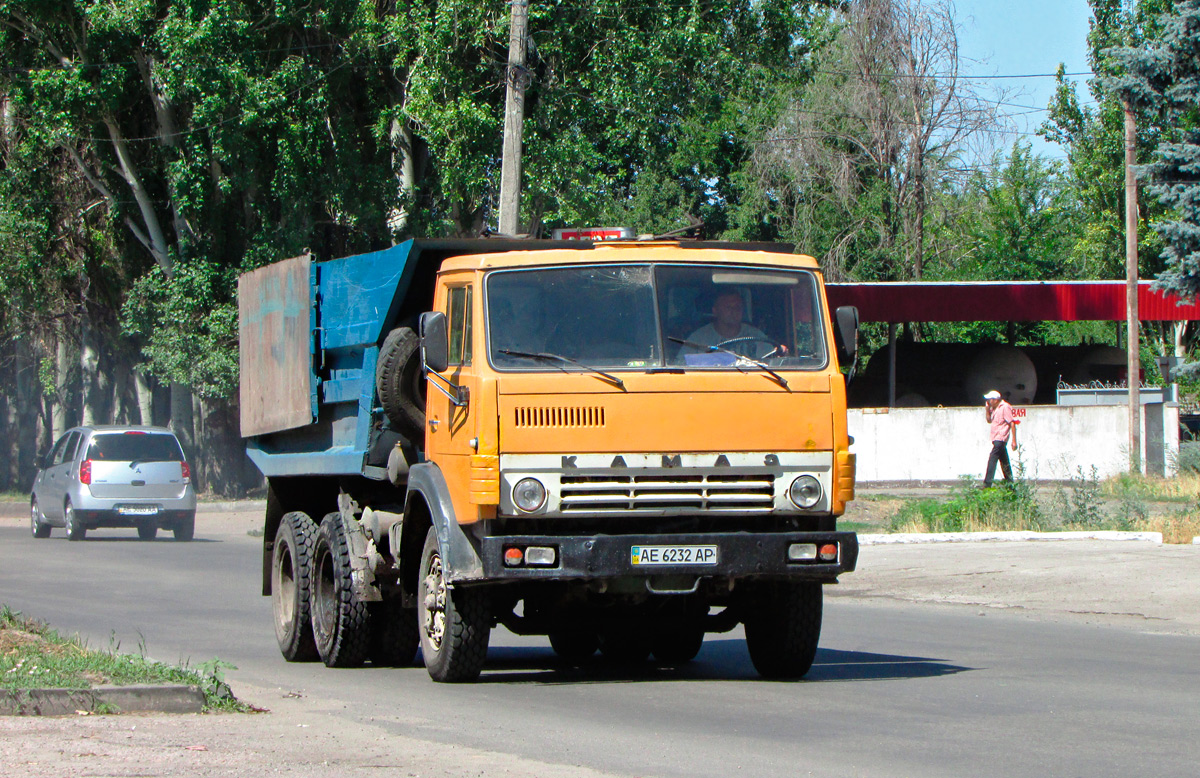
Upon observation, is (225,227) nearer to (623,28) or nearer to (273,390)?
(623,28)

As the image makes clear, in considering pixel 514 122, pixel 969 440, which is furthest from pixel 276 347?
pixel 969 440

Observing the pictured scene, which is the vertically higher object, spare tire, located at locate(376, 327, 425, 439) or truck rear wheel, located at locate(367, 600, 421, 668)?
spare tire, located at locate(376, 327, 425, 439)

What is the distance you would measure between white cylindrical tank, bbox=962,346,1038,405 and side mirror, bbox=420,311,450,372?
3358 centimetres

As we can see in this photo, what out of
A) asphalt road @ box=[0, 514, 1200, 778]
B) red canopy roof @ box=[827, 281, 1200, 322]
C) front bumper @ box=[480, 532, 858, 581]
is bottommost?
asphalt road @ box=[0, 514, 1200, 778]

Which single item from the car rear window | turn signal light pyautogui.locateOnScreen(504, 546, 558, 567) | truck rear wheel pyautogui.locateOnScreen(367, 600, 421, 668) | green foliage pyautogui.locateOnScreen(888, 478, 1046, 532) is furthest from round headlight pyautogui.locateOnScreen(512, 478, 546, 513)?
the car rear window

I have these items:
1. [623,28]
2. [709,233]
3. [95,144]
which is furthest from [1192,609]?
[709,233]

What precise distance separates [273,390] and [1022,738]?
6.61 meters

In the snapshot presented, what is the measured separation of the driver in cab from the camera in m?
8.81

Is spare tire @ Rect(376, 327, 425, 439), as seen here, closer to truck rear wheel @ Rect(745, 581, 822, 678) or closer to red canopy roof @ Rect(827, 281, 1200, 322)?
truck rear wheel @ Rect(745, 581, 822, 678)

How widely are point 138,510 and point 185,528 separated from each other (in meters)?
0.87

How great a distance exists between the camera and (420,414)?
9469 mm

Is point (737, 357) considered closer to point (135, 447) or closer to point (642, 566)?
point (642, 566)

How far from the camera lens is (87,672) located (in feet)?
27.0

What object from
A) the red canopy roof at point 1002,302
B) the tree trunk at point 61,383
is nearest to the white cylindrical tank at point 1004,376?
the red canopy roof at point 1002,302
